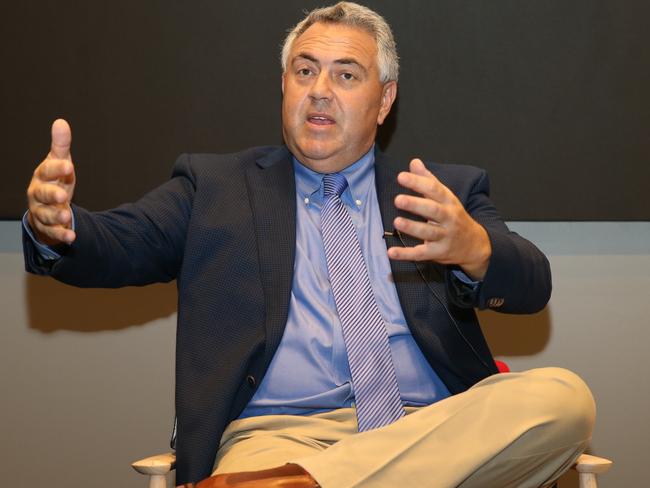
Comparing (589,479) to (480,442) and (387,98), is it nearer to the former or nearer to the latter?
(480,442)

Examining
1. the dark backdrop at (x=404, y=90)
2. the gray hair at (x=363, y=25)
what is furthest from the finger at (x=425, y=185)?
the dark backdrop at (x=404, y=90)

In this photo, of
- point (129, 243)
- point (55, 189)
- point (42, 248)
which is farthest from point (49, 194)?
point (129, 243)

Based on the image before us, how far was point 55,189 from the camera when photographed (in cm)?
172

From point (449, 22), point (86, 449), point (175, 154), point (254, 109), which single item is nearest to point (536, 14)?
point (449, 22)

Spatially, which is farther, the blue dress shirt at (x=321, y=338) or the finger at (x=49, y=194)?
the blue dress shirt at (x=321, y=338)

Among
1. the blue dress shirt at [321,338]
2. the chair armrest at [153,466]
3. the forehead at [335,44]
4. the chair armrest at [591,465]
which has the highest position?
the forehead at [335,44]

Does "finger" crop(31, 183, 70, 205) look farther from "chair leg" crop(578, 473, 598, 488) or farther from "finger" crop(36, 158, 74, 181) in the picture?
"chair leg" crop(578, 473, 598, 488)

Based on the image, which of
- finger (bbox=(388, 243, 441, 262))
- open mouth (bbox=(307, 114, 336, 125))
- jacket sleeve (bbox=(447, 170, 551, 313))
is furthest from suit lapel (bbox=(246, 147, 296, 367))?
finger (bbox=(388, 243, 441, 262))

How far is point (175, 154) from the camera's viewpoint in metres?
2.97

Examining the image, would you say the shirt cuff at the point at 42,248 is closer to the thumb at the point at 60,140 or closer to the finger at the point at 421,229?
the thumb at the point at 60,140

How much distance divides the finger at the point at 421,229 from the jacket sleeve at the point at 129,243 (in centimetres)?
72

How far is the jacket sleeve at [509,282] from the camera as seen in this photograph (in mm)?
2023

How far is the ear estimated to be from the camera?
272 cm

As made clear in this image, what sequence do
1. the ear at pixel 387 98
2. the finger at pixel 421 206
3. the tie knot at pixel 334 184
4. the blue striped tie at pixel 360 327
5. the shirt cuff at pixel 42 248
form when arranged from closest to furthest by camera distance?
the finger at pixel 421 206
the shirt cuff at pixel 42 248
the blue striped tie at pixel 360 327
the tie knot at pixel 334 184
the ear at pixel 387 98
